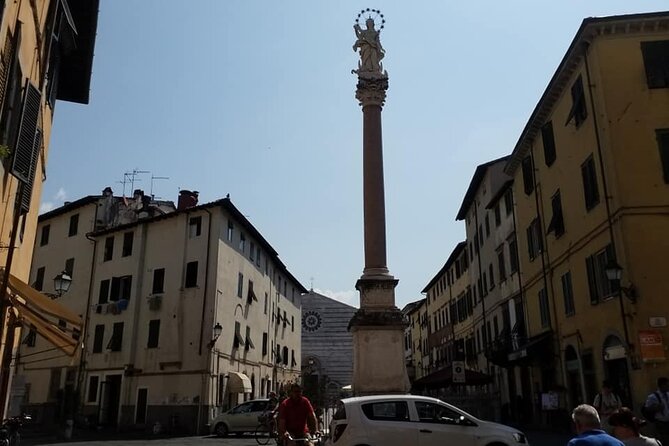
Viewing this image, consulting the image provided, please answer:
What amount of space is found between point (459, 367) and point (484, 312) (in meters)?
17.9

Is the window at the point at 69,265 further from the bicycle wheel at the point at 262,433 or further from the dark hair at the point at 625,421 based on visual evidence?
the dark hair at the point at 625,421

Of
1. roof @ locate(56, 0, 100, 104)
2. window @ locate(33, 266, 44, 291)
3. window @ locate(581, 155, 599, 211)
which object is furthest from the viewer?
window @ locate(33, 266, 44, 291)

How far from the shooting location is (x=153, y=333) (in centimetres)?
3228

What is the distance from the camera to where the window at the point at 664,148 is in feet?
56.3

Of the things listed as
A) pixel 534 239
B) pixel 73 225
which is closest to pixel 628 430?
pixel 534 239

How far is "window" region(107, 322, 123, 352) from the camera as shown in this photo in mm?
32781

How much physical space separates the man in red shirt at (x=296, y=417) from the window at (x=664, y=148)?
12978 mm

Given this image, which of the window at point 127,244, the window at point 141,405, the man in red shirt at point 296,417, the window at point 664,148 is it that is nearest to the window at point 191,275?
the window at point 127,244

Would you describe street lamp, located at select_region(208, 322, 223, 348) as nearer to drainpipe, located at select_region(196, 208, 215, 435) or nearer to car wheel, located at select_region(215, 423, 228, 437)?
drainpipe, located at select_region(196, 208, 215, 435)

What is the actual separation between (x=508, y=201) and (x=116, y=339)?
865 inches

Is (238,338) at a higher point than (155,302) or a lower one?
lower

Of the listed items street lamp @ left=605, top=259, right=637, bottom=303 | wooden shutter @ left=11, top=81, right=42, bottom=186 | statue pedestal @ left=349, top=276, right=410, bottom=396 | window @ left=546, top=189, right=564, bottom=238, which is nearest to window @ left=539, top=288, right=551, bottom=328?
window @ left=546, top=189, right=564, bottom=238

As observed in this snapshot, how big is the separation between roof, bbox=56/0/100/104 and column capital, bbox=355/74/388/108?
10.4m

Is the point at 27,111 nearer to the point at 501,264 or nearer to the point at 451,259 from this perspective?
the point at 501,264
